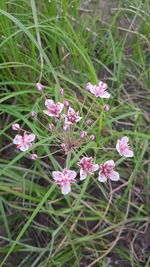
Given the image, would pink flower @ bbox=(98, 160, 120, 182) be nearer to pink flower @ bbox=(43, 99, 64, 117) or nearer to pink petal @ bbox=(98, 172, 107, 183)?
pink petal @ bbox=(98, 172, 107, 183)

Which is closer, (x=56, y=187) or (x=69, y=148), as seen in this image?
(x=69, y=148)

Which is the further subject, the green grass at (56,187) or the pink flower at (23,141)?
the green grass at (56,187)

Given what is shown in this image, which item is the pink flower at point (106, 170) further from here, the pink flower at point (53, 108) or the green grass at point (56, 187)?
the green grass at point (56, 187)

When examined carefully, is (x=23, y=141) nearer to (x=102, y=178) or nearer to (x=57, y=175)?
(x=57, y=175)

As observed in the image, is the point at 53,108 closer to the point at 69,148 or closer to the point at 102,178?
the point at 69,148

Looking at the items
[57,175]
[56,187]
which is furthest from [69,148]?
[56,187]

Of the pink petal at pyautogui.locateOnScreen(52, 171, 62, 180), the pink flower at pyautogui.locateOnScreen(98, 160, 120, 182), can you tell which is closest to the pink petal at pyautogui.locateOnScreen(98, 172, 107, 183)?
the pink flower at pyautogui.locateOnScreen(98, 160, 120, 182)

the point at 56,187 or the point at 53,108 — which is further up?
the point at 53,108

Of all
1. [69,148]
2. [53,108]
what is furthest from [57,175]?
[53,108]

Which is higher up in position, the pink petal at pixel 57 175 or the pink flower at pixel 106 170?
the pink petal at pixel 57 175

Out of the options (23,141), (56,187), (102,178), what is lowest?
(56,187)

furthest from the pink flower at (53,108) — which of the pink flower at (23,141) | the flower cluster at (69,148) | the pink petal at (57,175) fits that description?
the pink petal at (57,175)

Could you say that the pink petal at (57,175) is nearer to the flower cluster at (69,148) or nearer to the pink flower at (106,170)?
the flower cluster at (69,148)
